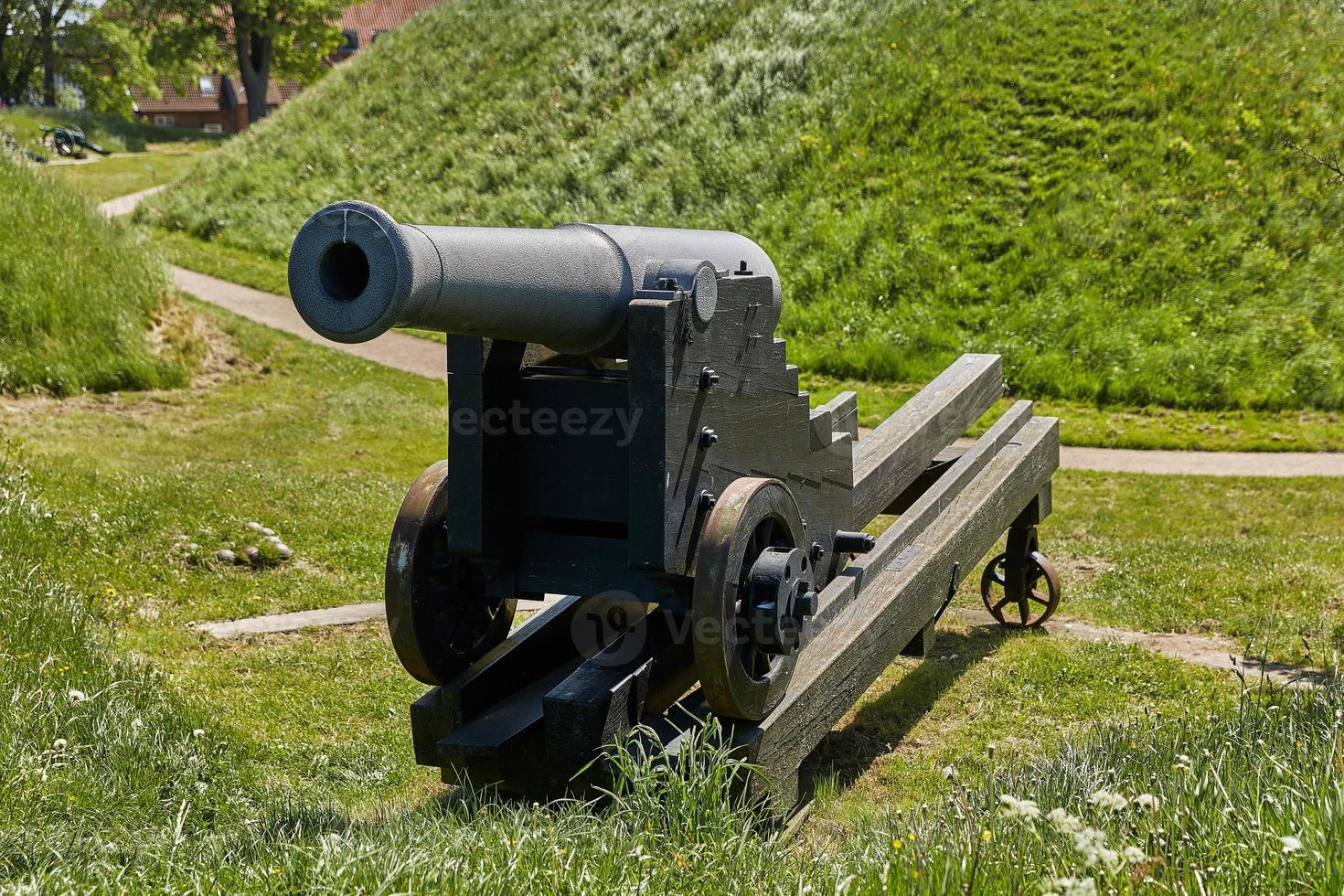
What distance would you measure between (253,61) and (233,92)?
2402cm

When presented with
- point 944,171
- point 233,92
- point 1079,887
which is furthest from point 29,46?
point 1079,887

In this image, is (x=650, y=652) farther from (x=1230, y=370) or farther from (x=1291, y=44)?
(x=1291, y=44)

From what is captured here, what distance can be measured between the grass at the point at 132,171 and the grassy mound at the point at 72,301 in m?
11.9

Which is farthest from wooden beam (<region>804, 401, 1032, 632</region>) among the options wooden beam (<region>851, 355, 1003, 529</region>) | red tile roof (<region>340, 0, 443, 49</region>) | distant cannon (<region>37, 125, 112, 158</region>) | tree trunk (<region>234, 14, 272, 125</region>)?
red tile roof (<region>340, 0, 443, 49</region>)

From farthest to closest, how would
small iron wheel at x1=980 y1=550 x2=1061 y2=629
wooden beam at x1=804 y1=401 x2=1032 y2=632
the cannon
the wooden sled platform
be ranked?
small iron wheel at x1=980 y1=550 x2=1061 y2=629 → wooden beam at x1=804 y1=401 x2=1032 y2=632 → the wooden sled platform → the cannon

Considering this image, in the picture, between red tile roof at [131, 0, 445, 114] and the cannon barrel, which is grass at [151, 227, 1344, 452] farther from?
red tile roof at [131, 0, 445, 114]

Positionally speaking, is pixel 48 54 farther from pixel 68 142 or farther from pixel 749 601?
pixel 749 601

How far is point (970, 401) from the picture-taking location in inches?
244

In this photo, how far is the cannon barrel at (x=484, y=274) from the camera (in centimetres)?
276

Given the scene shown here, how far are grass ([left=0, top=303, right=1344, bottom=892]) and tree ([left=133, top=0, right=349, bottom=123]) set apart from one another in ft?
109

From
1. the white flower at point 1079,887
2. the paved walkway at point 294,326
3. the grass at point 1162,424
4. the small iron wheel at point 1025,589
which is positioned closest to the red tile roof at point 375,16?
the paved walkway at point 294,326

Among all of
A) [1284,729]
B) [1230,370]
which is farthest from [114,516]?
[1230,370]

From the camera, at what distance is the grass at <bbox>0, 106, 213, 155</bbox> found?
31.1 meters

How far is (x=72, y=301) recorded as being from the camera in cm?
1184
